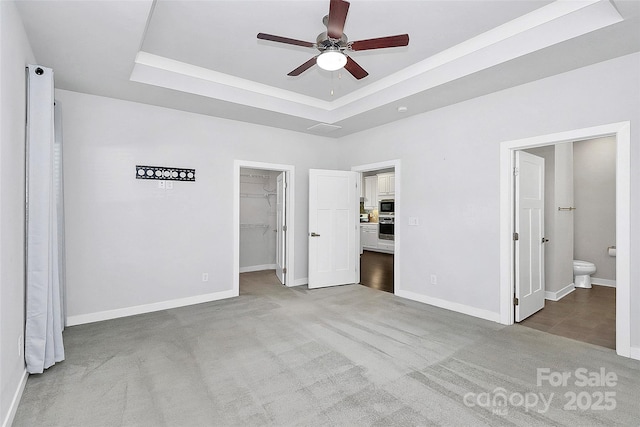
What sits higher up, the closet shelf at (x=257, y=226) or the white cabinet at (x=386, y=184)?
the white cabinet at (x=386, y=184)

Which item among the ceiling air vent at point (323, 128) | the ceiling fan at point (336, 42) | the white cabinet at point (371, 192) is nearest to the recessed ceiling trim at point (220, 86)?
the ceiling air vent at point (323, 128)

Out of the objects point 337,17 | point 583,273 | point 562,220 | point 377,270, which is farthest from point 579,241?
point 337,17

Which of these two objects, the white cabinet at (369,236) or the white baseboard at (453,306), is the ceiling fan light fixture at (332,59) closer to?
the white baseboard at (453,306)

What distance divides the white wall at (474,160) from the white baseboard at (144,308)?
9.14 feet

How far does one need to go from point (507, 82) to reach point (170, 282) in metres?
4.72

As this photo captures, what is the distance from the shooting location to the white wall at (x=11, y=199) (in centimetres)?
182

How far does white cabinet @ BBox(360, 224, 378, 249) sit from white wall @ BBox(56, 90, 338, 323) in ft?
17.4

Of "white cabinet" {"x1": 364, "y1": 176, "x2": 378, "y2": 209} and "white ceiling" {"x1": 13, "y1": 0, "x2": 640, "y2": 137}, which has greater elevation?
"white ceiling" {"x1": 13, "y1": 0, "x2": 640, "y2": 137}

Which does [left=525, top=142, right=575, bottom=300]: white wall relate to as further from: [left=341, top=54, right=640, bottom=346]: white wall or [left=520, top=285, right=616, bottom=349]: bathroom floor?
[left=341, top=54, right=640, bottom=346]: white wall

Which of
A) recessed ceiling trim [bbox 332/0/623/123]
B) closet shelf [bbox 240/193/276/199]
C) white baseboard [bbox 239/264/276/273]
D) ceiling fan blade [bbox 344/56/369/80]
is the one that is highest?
recessed ceiling trim [bbox 332/0/623/123]

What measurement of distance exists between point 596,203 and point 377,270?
414 centimetres

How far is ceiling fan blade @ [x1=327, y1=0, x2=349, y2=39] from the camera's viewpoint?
6.32 ft

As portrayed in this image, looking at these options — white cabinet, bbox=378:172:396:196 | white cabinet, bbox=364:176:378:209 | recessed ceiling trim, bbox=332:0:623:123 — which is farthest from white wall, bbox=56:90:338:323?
white cabinet, bbox=364:176:378:209

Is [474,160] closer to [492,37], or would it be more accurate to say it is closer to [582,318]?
[492,37]
